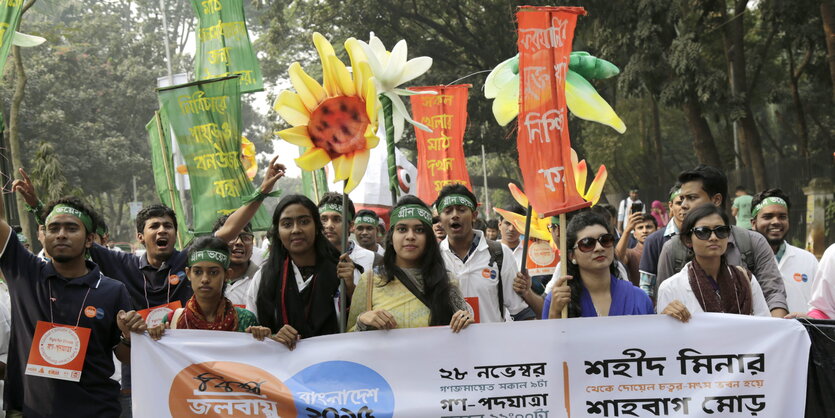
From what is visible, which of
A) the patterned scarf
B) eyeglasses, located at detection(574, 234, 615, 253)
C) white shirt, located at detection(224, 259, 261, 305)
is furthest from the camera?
white shirt, located at detection(224, 259, 261, 305)

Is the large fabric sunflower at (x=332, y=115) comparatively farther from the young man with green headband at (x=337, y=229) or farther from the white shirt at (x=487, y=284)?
the young man with green headband at (x=337, y=229)

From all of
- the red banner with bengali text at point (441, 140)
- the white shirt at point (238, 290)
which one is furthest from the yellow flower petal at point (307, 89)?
the red banner with bengali text at point (441, 140)

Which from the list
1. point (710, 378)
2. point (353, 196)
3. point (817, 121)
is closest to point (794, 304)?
point (710, 378)

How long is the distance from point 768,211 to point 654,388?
230cm

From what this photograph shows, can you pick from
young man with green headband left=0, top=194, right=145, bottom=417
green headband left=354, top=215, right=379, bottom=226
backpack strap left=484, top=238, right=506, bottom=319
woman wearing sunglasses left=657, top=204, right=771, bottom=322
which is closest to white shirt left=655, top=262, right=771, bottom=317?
woman wearing sunglasses left=657, top=204, right=771, bottom=322

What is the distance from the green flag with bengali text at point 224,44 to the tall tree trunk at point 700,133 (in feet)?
32.7

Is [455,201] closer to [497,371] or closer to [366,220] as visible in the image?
[497,371]

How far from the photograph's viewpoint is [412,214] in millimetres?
4570

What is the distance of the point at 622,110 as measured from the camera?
29234 millimetres

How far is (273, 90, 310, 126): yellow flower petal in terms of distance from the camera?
14.9 feet

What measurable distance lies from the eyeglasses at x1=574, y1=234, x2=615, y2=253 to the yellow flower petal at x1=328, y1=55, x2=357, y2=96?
1333mm

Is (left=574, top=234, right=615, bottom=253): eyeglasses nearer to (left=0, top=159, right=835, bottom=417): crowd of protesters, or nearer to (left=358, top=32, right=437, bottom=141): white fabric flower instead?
(left=0, top=159, right=835, bottom=417): crowd of protesters

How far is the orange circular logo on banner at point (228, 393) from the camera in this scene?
444 cm

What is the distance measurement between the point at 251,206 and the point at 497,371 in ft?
5.85
